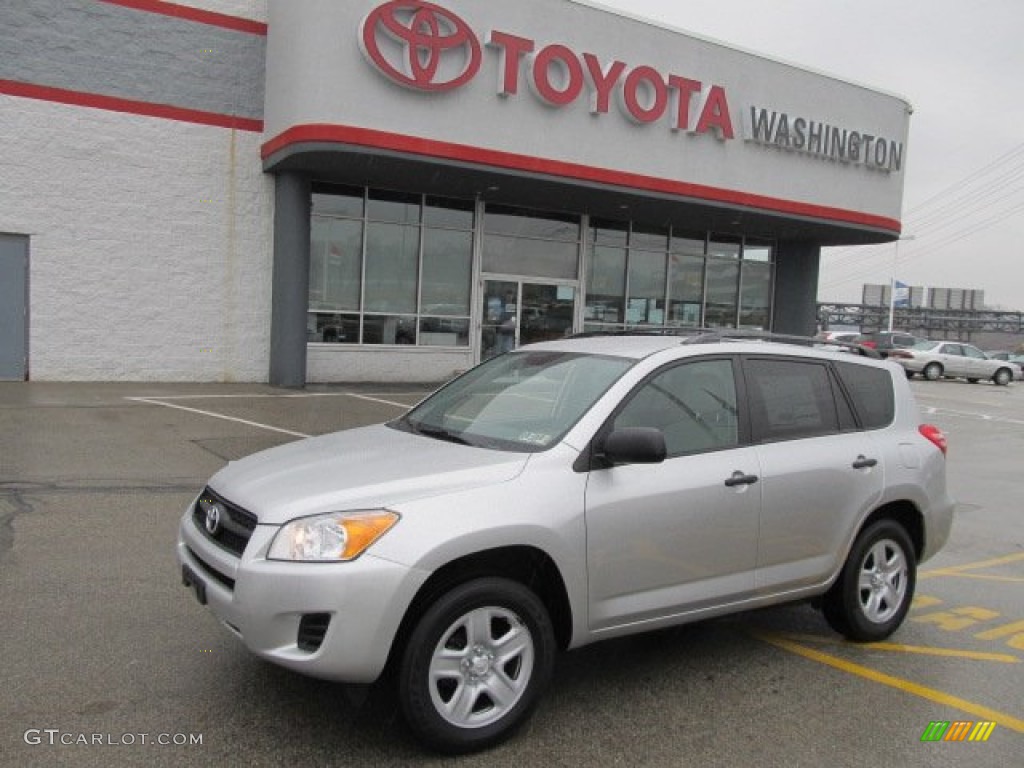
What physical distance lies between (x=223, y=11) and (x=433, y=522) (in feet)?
48.3

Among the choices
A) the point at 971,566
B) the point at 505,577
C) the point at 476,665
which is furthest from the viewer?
the point at 971,566

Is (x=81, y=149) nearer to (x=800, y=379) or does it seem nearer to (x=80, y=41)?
(x=80, y=41)

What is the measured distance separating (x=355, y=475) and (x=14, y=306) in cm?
1317

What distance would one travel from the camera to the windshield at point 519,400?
4004 mm

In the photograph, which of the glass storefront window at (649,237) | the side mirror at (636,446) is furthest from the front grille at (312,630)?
the glass storefront window at (649,237)

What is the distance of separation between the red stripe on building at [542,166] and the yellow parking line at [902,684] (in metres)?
11.0

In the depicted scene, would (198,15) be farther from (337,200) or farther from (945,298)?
(945,298)

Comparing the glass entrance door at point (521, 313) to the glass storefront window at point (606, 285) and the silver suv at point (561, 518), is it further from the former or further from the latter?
the silver suv at point (561, 518)

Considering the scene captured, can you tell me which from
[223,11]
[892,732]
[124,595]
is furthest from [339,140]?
[892,732]

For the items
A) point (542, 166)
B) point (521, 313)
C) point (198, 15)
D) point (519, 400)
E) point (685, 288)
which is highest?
point (198, 15)

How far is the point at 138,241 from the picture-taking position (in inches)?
588

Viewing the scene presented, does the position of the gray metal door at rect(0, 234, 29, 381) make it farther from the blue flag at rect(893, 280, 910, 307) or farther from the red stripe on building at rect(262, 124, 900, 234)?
the blue flag at rect(893, 280, 910, 307)

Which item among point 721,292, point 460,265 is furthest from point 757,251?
point 460,265

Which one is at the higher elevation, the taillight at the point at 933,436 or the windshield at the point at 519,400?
the windshield at the point at 519,400
